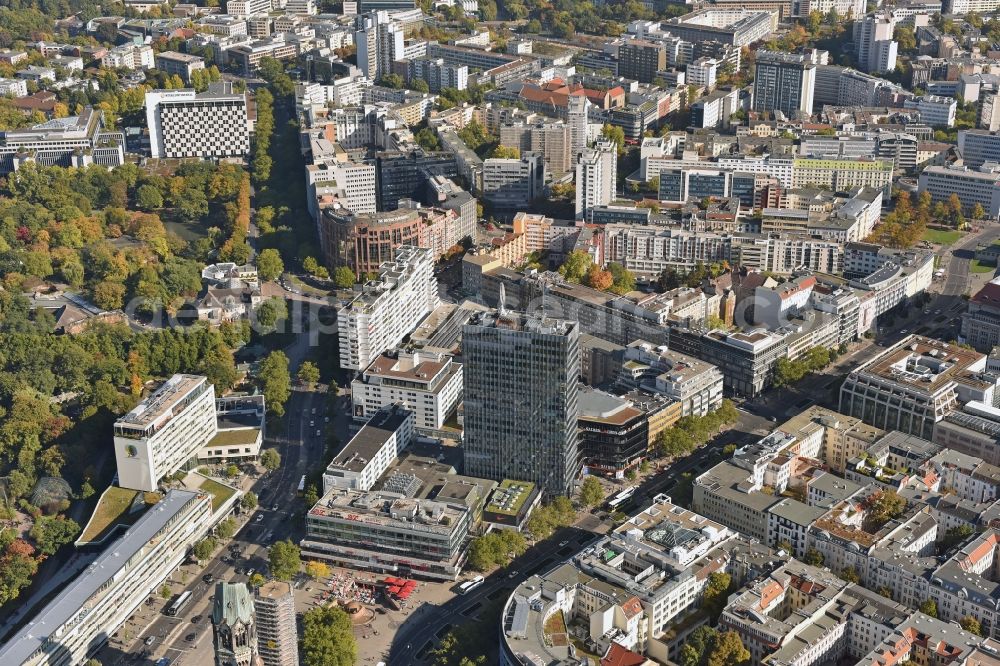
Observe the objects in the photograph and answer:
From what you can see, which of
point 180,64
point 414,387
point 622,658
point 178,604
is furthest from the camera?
point 180,64

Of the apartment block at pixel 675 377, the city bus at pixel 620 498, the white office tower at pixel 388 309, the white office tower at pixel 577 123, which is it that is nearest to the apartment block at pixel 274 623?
the city bus at pixel 620 498

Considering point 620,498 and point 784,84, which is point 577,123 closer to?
point 784,84

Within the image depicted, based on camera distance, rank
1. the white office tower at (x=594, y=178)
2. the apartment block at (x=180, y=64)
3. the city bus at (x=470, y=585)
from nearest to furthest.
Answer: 1. the city bus at (x=470, y=585)
2. the white office tower at (x=594, y=178)
3. the apartment block at (x=180, y=64)

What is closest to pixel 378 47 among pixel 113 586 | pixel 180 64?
pixel 180 64

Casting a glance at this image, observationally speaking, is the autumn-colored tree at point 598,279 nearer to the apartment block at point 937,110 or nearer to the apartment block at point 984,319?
the apartment block at point 984,319

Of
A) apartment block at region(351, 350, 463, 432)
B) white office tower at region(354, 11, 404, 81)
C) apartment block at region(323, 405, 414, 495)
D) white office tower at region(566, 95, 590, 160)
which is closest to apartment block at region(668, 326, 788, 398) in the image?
apartment block at region(351, 350, 463, 432)

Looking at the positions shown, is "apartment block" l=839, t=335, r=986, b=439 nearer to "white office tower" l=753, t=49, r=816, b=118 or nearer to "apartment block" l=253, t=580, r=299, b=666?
"apartment block" l=253, t=580, r=299, b=666
